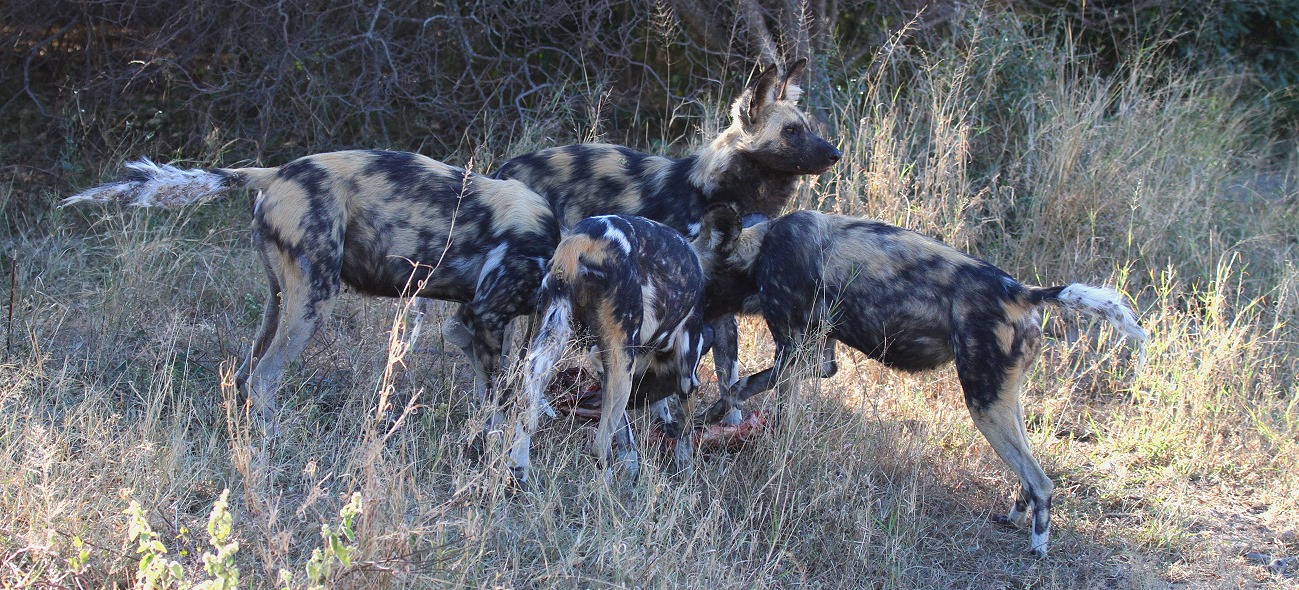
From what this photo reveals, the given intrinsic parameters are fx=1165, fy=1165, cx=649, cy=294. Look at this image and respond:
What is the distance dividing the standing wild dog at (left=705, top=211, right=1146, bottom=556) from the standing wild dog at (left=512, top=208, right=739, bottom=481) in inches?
14.3

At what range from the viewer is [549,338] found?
3.88 metres

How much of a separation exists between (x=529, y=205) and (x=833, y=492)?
5.23ft

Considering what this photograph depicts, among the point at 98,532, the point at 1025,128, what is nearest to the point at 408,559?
the point at 98,532

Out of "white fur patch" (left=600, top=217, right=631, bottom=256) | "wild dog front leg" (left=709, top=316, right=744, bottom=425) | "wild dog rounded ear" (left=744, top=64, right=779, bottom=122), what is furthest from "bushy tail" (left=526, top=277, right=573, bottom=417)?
"wild dog rounded ear" (left=744, top=64, right=779, bottom=122)

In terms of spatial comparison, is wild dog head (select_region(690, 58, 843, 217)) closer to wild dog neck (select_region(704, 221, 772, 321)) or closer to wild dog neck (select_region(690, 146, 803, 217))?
wild dog neck (select_region(690, 146, 803, 217))

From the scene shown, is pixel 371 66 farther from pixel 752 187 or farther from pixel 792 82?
pixel 752 187

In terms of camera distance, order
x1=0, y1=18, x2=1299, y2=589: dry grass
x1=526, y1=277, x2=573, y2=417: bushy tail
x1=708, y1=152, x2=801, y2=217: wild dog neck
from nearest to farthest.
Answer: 1. x1=0, y1=18, x2=1299, y2=589: dry grass
2. x1=526, y1=277, x2=573, y2=417: bushy tail
3. x1=708, y1=152, x2=801, y2=217: wild dog neck

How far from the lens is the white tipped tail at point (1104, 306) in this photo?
4.01 meters

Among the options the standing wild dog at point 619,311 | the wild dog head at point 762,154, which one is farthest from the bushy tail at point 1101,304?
the wild dog head at point 762,154

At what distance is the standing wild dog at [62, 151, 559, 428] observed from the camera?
4223mm

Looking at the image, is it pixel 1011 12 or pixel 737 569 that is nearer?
pixel 737 569

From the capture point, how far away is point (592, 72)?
7.75 metres

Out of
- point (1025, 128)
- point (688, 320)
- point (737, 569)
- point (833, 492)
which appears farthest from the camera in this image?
point (1025, 128)

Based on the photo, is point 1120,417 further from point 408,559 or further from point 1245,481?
point 408,559
